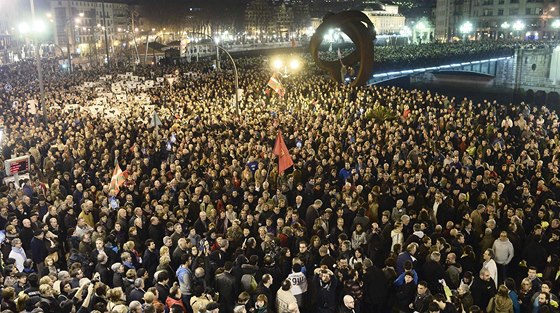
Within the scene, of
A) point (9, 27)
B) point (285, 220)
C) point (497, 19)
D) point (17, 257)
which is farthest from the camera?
point (9, 27)

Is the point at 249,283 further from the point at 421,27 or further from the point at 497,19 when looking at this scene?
the point at 421,27

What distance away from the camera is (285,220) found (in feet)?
35.3

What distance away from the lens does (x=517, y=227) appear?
961 centimetres

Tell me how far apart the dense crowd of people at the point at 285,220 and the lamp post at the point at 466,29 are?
272ft

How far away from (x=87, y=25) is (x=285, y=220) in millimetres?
119432

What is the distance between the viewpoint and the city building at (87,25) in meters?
105

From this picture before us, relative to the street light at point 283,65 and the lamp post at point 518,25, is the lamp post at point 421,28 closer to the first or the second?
the lamp post at point 518,25

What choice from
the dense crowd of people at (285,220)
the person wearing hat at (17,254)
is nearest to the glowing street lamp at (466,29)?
A: the dense crowd of people at (285,220)

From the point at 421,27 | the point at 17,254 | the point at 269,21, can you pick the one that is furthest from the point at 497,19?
the point at 17,254

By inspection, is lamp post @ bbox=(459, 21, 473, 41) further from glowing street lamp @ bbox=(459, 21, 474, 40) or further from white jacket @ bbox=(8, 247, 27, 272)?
white jacket @ bbox=(8, 247, 27, 272)

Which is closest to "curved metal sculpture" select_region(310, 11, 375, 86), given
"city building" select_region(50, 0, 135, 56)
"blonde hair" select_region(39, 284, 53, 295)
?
"blonde hair" select_region(39, 284, 53, 295)

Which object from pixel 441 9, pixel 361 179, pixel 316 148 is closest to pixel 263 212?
pixel 361 179

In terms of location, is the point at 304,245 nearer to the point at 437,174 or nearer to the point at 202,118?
the point at 437,174

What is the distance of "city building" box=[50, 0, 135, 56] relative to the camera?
105 meters
